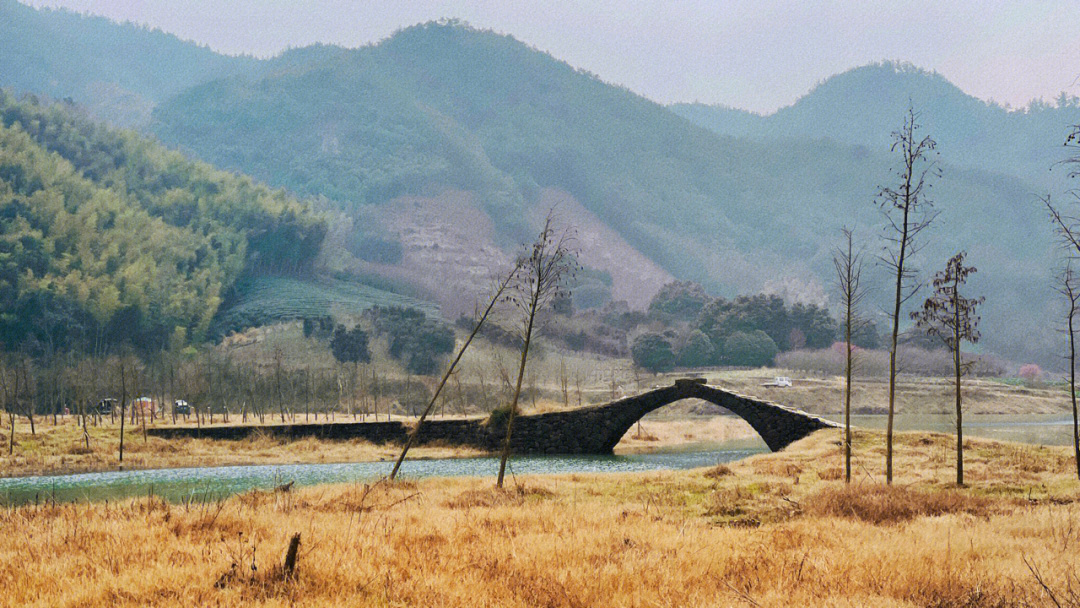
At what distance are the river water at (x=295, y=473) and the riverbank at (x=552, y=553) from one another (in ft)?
61.3

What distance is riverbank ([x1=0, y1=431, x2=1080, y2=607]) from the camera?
373 inches

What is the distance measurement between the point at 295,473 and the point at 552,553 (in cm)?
3976

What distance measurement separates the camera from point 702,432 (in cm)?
8962

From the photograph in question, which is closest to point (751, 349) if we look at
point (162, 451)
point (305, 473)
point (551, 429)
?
point (551, 429)

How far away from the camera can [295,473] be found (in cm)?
4803

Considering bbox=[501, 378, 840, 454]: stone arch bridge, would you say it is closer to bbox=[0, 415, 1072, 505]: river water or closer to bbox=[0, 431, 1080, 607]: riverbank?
bbox=[0, 415, 1072, 505]: river water

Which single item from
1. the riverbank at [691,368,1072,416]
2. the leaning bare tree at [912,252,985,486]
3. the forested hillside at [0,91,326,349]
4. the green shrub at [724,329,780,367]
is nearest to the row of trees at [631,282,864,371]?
the green shrub at [724,329,780,367]

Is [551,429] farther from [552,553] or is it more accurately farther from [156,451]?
[552,553]

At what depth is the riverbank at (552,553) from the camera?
9469mm

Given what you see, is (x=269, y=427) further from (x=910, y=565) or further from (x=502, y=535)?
(x=910, y=565)

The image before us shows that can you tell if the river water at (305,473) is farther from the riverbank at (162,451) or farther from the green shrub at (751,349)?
the green shrub at (751,349)

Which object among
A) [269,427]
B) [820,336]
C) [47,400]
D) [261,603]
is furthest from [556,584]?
[820,336]

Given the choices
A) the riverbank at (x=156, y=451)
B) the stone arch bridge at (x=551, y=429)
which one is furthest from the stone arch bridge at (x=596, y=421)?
the riverbank at (x=156, y=451)

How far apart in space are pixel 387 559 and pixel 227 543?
2812 mm
